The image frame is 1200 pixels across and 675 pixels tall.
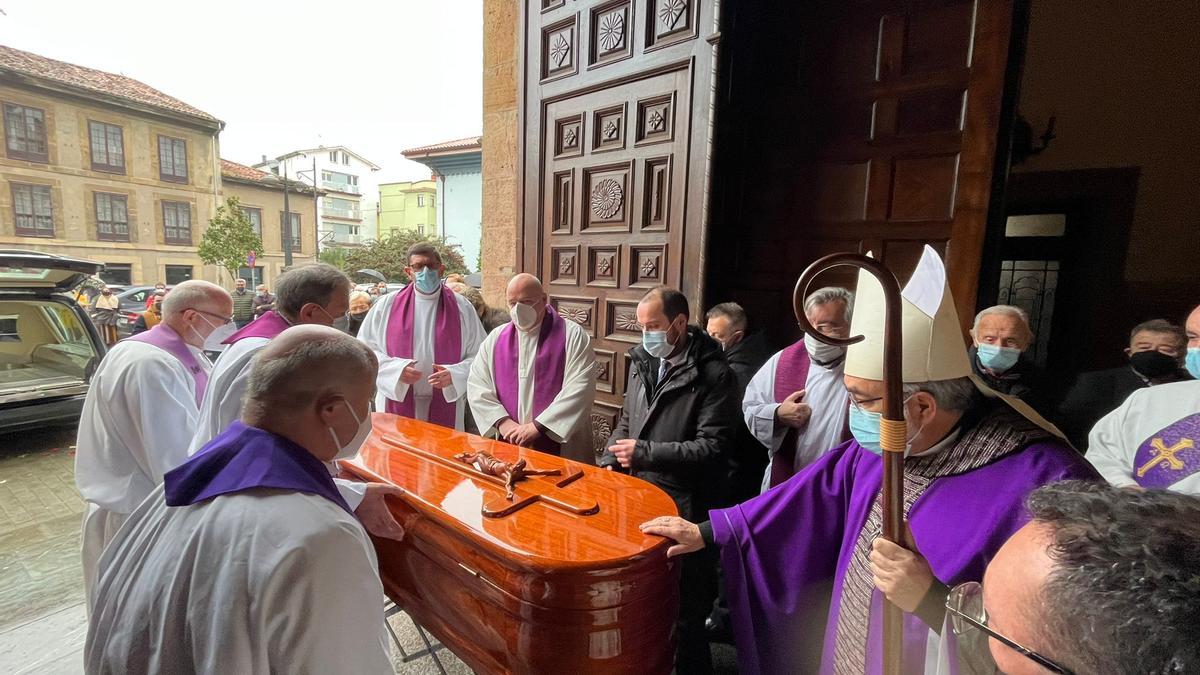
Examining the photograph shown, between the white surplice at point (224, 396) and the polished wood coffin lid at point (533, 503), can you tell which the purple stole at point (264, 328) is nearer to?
the white surplice at point (224, 396)

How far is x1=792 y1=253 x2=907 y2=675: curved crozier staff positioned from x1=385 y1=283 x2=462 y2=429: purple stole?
10.6ft

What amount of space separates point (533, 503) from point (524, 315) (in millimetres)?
1611

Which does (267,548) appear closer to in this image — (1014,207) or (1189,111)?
(1014,207)

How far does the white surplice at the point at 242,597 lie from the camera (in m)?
0.99

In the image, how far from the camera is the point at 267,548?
3.29 feet

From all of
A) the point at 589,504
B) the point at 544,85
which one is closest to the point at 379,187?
the point at 544,85

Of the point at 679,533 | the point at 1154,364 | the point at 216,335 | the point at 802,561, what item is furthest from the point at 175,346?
the point at 1154,364

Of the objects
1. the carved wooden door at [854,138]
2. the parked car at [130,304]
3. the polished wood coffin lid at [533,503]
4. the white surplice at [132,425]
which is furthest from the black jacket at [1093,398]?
the parked car at [130,304]

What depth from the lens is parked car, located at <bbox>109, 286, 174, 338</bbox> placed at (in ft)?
41.1

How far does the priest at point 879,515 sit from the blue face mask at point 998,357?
4.39 ft

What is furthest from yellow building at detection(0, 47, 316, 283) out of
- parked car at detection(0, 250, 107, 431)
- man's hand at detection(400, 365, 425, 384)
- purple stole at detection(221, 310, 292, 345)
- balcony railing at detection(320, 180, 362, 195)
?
balcony railing at detection(320, 180, 362, 195)

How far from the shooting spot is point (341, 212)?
47.7 meters

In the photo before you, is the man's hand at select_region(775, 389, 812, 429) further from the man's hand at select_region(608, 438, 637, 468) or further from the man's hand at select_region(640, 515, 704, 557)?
the man's hand at select_region(640, 515, 704, 557)

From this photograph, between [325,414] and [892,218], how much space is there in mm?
3229
